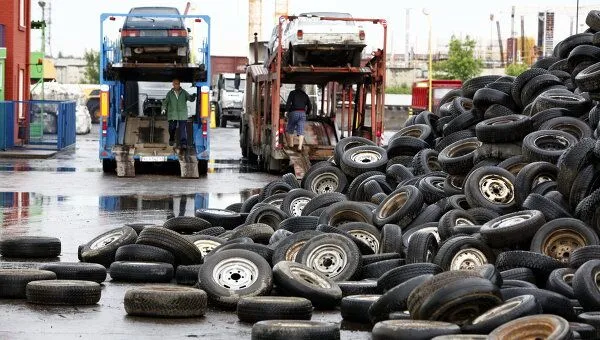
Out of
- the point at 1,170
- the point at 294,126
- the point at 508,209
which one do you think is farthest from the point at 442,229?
the point at 1,170

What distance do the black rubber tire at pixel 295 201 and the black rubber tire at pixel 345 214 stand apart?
2096mm

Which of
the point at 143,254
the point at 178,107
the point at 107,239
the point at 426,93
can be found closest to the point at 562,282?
the point at 143,254

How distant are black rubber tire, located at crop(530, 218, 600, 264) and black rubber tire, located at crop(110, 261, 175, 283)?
344cm

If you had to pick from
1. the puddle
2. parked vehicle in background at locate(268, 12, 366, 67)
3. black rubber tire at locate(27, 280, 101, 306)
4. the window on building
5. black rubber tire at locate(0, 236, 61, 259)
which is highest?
the window on building

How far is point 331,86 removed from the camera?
98.4ft

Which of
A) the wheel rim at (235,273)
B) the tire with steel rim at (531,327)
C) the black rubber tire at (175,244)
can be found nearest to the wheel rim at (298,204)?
the black rubber tire at (175,244)

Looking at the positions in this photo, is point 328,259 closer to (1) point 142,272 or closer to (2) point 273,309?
(1) point 142,272

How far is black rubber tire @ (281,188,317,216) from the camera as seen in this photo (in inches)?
654

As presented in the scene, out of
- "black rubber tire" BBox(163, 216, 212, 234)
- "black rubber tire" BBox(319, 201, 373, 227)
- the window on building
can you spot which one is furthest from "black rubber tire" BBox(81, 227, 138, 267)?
the window on building

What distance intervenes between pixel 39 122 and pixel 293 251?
91.3 ft

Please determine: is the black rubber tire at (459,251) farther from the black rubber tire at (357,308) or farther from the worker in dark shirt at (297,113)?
the worker in dark shirt at (297,113)

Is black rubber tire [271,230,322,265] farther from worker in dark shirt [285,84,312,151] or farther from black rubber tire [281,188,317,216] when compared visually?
worker in dark shirt [285,84,312,151]

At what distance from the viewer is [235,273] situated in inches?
443

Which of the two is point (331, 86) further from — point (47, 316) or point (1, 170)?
point (47, 316)
